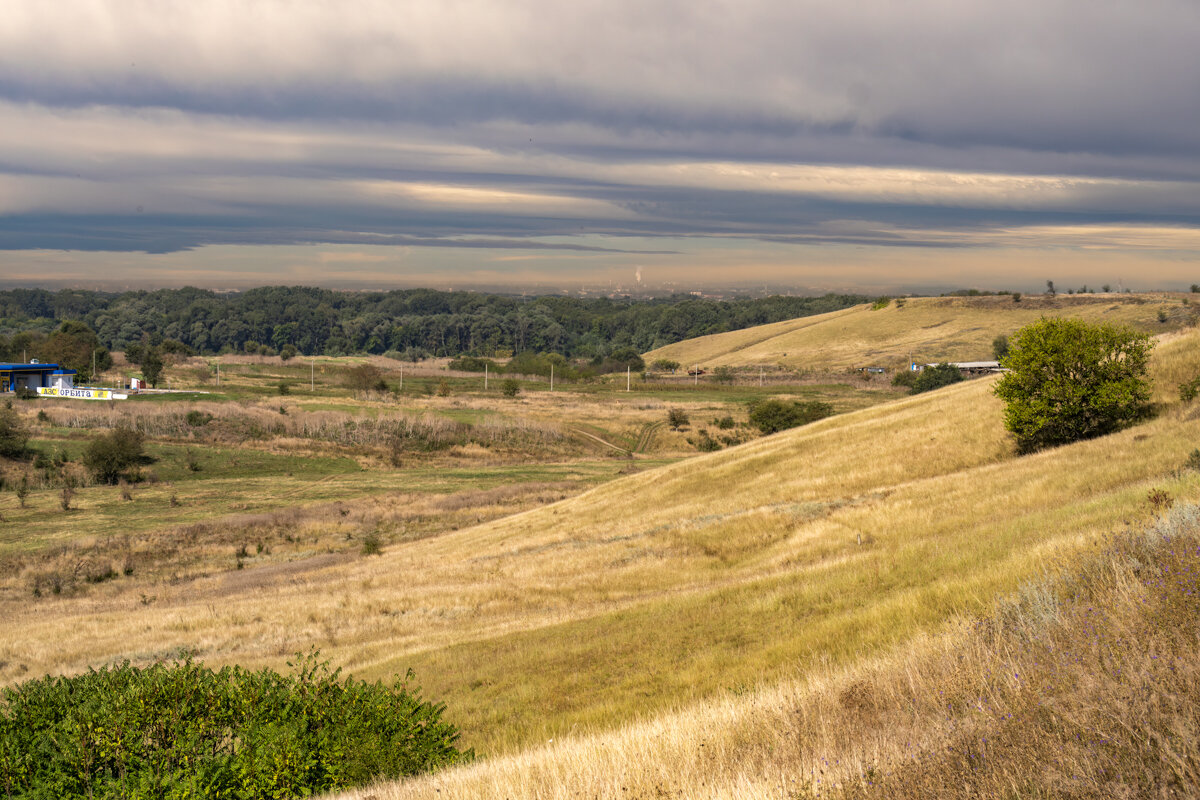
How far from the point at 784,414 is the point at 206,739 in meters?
80.9

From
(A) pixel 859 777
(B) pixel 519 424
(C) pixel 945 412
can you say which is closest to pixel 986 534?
(A) pixel 859 777

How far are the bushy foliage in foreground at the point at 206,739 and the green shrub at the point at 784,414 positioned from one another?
78.3 m

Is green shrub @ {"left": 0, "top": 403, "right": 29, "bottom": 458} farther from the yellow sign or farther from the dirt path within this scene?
the dirt path

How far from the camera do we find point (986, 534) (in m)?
12.4

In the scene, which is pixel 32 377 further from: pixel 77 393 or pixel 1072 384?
pixel 1072 384

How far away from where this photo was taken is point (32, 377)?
101 meters

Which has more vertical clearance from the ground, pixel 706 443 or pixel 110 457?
pixel 110 457

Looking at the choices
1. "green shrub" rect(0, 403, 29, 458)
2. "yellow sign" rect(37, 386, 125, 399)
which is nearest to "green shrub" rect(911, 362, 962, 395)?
"green shrub" rect(0, 403, 29, 458)

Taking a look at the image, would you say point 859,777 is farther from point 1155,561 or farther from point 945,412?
point 945,412

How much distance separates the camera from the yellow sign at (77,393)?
96.8m

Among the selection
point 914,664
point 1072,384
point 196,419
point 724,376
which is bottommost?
point 196,419

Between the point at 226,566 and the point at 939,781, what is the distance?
3986 cm

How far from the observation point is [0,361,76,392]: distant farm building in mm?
97188

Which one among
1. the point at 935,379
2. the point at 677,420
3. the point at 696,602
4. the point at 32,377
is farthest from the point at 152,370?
the point at 696,602
